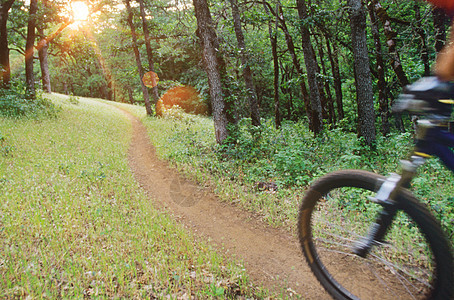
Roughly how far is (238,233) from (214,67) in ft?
20.5

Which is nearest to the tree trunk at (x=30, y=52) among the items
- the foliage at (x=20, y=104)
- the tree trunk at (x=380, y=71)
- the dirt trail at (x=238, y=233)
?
the foliage at (x=20, y=104)

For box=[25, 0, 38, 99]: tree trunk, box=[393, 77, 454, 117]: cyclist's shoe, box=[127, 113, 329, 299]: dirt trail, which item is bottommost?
box=[127, 113, 329, 299]: dirt trail

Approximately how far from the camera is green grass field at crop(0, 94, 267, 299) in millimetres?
3465

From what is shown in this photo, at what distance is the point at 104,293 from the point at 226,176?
456cm

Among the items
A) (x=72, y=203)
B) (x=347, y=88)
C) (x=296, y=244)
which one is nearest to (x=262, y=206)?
(x=296, y=244)

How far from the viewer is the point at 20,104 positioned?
1388 centimetres

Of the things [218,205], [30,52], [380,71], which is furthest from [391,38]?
[30,52]

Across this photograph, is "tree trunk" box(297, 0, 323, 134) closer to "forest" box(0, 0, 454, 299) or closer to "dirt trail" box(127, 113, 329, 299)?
"forest" box(0, 0, 454, 299)

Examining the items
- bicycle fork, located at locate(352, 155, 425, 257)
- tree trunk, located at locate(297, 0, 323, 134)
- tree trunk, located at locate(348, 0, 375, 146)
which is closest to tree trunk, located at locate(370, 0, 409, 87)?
tree trunk, located at locate(348, 0, 375, 146)

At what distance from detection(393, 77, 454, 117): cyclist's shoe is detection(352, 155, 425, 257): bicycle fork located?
0.43 meters

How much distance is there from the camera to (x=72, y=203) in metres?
5.78

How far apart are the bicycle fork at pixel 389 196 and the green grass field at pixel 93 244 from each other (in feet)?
5.80

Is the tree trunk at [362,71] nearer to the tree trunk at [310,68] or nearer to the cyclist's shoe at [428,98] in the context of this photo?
the tree trunk at [310,68]

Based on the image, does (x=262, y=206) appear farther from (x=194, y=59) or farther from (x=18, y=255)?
(x=194, y=59)
